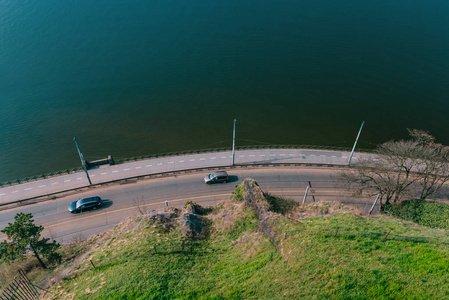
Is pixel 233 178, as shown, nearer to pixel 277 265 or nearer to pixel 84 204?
pixel 84 204

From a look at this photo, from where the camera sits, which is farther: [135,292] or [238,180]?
[238,180]

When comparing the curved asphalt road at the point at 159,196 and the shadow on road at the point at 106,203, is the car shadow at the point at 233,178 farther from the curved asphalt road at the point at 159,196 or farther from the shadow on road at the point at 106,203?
the shadow on road at the point at 106,203

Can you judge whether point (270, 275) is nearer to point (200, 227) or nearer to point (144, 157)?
point (200, 227)

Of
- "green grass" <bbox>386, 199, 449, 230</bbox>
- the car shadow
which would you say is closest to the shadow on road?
the car shadow

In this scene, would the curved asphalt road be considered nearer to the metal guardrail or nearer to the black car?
the black car

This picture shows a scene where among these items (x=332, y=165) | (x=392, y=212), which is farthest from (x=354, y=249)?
(x=332, y=165)

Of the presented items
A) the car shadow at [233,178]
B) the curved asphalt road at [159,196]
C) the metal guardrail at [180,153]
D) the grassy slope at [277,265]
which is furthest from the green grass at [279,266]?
the metal guardrail at [180,153]

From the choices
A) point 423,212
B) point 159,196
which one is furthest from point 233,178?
point 423,212

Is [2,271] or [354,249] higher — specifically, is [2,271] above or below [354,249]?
below

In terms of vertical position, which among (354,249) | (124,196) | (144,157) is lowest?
(354,249)
